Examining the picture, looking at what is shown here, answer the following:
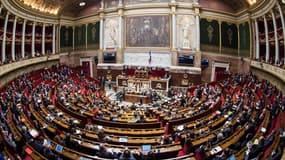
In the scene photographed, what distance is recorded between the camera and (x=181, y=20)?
24.8 m

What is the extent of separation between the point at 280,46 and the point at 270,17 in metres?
2.62

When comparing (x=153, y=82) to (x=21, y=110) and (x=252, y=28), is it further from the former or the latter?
(x=21, y=110)

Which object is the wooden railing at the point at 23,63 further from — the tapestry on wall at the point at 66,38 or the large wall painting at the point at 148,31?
the large wall painting at the point at 148,31

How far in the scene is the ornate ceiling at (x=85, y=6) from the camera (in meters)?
24.8

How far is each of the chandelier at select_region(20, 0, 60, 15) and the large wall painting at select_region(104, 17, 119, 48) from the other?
716 centimetres


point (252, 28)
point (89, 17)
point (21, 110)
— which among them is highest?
point (89, 17)

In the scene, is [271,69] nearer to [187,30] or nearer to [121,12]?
[187,30]

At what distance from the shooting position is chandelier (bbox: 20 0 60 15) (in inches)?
953

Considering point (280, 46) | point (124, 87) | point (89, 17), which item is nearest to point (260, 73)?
point (280, 46)

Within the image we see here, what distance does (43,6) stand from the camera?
26.8 meters

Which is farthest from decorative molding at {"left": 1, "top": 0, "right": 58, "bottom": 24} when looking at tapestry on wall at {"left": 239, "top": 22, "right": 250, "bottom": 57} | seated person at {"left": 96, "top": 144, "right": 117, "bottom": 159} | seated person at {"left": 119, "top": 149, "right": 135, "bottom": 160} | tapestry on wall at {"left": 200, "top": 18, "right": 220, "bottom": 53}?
tapestry on wall at {"left": 239, "top": 22, "right": 250, "bottom": 57}

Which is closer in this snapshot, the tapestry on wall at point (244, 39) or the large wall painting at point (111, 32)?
the tapestry on wall at point (244, 39)

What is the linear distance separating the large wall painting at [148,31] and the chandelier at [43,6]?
32.9 feet

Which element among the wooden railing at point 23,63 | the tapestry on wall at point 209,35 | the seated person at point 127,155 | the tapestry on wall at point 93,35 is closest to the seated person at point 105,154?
the seated person at point 127,155
